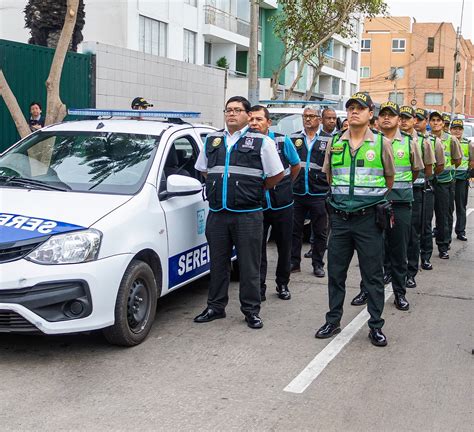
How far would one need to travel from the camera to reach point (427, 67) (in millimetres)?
68500

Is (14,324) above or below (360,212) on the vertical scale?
below

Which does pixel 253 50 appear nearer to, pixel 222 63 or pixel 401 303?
pixel 401 303

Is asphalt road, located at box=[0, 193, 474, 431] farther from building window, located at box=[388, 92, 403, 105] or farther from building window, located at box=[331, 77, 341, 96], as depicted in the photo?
building window, located at box=[331, 77, 341, 96]

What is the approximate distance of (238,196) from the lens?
580 cm

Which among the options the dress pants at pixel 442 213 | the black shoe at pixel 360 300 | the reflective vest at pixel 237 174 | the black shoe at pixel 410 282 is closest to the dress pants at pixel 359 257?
the reflective vest at pixel 237 174

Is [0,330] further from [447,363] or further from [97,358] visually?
[447,363]

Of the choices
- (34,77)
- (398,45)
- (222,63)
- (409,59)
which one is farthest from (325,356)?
(409,59)

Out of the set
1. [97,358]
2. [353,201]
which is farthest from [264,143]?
[97,358]

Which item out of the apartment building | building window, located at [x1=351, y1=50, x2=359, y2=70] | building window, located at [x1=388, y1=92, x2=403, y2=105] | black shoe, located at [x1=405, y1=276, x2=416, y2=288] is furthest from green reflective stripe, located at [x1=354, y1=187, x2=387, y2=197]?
the apartment building

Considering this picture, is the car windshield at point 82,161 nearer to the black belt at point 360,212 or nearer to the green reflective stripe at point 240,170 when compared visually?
the green reflective stripe at point 240,170

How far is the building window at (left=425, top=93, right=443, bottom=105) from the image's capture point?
68812mm

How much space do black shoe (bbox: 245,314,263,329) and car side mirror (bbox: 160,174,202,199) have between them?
4.00 ft

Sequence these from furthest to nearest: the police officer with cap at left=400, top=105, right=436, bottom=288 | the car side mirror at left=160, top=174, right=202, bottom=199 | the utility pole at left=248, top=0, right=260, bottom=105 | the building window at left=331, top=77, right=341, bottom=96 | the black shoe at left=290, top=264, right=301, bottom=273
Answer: the building window at left=331, top=77, right=341, bottom=96 → the utility pole at left=248, top=0, right=260, bottom=105 → the black shoe at left=290, top=264, right=301, bottom=273 → the police officer with cap at left=400, top=105, right=436, bottom=288 → the car side mirror at left=160, top=174, right=202, bottom=199

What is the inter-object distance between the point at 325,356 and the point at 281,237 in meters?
1.94
